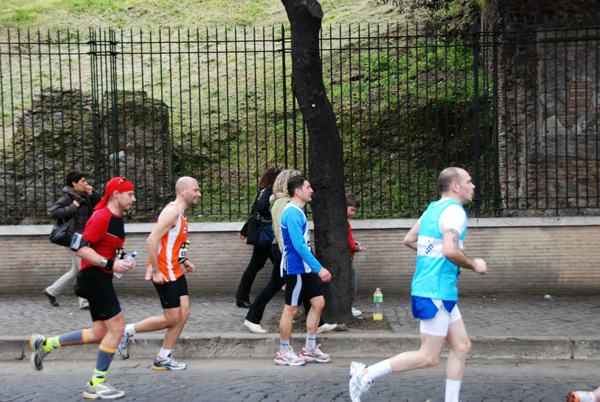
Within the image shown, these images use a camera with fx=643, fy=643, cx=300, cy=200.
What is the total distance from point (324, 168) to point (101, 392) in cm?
323

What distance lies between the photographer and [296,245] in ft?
18.7

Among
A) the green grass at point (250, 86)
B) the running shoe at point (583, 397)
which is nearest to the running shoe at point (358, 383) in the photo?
the running shoe at point (583, 397)

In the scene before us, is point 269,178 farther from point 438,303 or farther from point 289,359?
point 438,303

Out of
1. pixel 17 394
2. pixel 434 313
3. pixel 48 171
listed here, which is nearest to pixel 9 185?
pixel 48 171

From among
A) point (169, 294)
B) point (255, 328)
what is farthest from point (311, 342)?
point (169, 294)

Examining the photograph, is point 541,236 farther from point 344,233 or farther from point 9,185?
point 9,185

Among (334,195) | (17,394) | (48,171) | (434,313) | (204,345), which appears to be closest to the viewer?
(434,313)

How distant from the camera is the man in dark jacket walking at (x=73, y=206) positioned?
778cm

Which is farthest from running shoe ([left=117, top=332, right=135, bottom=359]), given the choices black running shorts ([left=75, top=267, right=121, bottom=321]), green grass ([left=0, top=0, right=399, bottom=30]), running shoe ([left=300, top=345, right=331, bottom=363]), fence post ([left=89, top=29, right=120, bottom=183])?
green grass ([left=0, top=0, right=399, bottom=30])

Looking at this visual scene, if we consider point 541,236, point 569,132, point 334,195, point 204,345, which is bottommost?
point 204,345

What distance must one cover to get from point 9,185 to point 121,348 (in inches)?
196

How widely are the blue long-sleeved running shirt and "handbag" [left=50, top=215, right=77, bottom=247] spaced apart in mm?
3191

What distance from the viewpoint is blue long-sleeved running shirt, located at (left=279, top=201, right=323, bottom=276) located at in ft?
18.7

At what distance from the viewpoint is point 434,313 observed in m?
4.20
